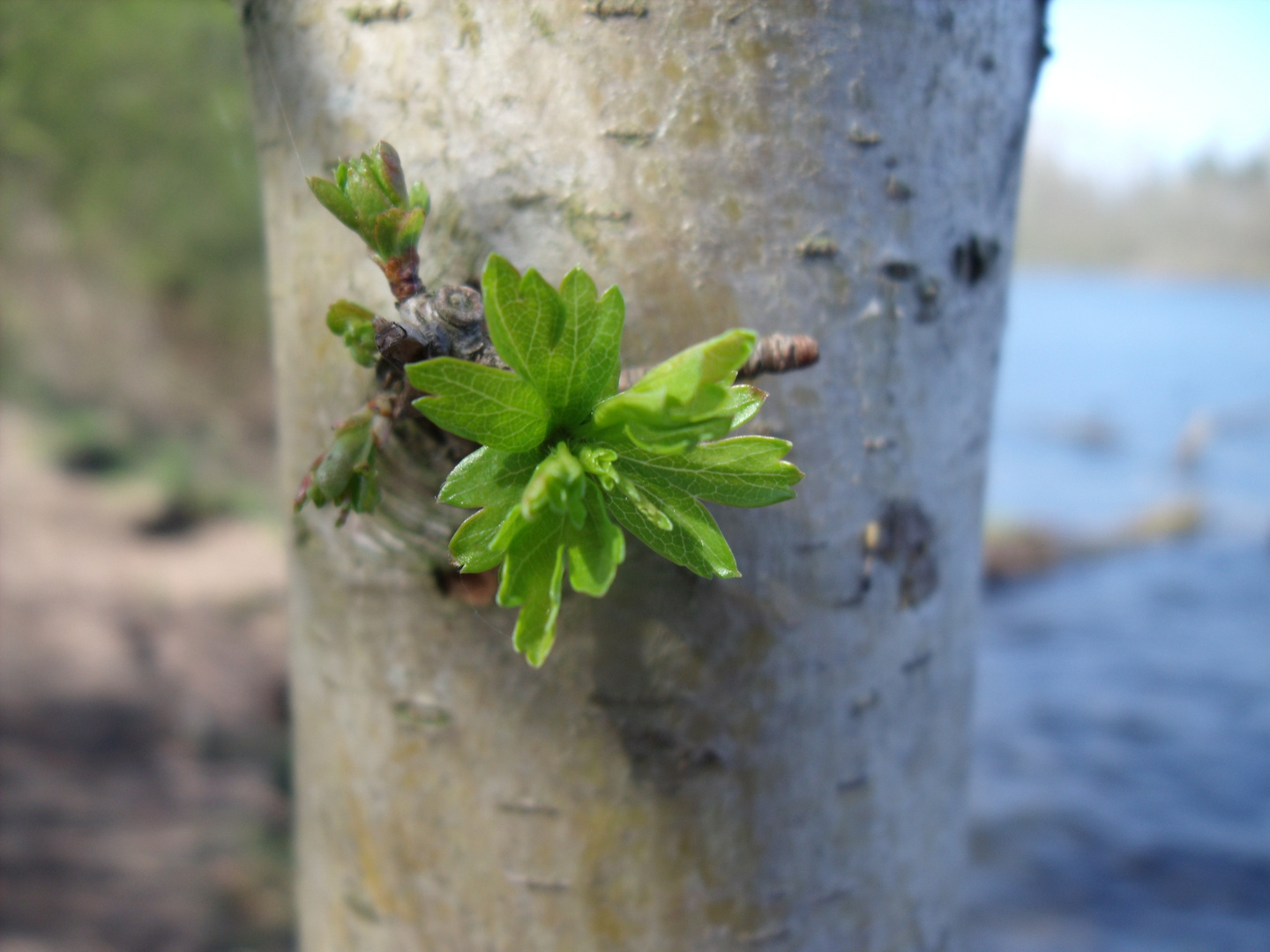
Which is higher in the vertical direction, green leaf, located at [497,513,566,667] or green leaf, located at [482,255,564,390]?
green leaf, located at [482,255,564,390]

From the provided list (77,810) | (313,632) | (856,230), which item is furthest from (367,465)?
(77,810)

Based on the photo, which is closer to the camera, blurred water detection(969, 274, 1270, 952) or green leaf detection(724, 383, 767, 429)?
green leaf detection(724, 383, 767, 429)

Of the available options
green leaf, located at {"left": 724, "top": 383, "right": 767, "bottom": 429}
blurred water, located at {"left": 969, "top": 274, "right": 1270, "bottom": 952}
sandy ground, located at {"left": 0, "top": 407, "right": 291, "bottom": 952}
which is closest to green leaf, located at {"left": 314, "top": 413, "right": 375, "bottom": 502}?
green leaf, located at {"left": 724, "top": 383, "right": 767, "bottom": 429}

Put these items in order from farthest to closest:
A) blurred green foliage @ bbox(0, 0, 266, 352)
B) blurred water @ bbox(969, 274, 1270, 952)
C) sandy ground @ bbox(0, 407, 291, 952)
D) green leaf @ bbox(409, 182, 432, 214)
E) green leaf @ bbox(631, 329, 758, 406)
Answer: blurred green foliage @ bbox(0, 0, 266, 352) → blurred water @ bbox(969, 274, 1270, 952) → sandy ground @ bbox(0, 407, 291, 952) → green leaf @ bbox(409, 182, 432, 214) → green leaf @ bbox(631, 329, 758, 406)

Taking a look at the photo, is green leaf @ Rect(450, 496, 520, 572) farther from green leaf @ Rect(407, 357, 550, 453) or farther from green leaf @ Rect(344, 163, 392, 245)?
green leaf @ Rect(344, 163, 392, 245)

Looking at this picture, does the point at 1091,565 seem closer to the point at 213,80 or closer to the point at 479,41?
the point at 213,80

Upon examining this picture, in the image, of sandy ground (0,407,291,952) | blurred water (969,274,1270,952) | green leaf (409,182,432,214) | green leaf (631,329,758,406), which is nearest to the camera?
green leaf (631,329,758,406)

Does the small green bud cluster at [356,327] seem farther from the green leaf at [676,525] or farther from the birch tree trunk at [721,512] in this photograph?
the green leaf at [676,525]

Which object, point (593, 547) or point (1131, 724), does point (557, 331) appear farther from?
point (1131, 724)
